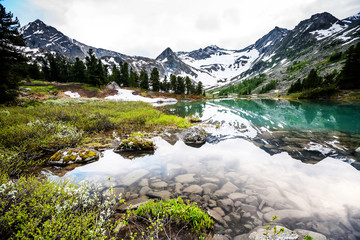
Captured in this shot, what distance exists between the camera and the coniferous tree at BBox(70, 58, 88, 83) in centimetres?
6147

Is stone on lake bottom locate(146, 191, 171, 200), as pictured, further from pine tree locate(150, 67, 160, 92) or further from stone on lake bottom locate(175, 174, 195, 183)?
pine tree locate(150, 67, 160, 92)

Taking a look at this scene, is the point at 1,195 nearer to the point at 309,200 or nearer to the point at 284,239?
the point at 284,239

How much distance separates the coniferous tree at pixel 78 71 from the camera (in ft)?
202

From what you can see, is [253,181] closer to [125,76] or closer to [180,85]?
[180,85]

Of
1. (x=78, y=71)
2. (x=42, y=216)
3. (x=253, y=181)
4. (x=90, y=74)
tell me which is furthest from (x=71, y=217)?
(x=78, y=71)

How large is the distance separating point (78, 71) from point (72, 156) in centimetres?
7318

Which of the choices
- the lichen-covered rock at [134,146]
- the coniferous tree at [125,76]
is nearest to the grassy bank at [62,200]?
the lichen-covered rock at [134,146]

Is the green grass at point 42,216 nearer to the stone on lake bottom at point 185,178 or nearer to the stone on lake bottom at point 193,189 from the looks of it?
the stone on lake bottom at point 193,189

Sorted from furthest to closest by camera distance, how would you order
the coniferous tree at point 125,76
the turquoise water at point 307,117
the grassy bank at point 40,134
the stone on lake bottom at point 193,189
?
the coniferous tree at point 125,76 < the turquoise water at point 307,117 < the grassy bank at point 40,134 < the stone on lake bottom at point 193,189

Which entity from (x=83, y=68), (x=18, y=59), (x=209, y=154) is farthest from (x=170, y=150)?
(x=83, y=68)

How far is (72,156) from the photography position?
724 centimetres

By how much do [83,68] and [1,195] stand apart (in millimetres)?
75555

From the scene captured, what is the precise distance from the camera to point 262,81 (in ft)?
523

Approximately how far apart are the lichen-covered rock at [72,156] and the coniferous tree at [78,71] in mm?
69760
